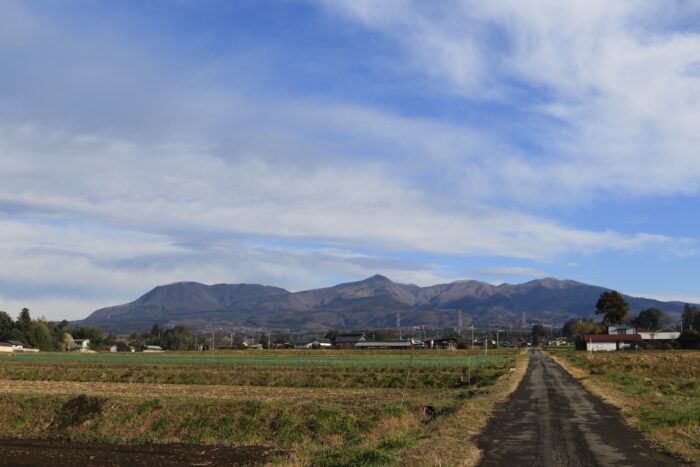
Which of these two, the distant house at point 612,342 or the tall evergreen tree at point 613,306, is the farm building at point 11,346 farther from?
the tall evergreen tree at point 613,306

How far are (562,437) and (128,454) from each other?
1679 centimetres

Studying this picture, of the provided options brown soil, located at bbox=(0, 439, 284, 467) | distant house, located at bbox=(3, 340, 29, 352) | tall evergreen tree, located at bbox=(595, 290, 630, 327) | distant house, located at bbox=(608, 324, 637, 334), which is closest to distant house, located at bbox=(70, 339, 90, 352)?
distant house, located at bbox=(3, 340, 29, 352)

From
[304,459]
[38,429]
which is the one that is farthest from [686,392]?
[38,429]

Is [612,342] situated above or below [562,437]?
below

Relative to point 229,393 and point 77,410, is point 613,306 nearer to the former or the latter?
point 229,393

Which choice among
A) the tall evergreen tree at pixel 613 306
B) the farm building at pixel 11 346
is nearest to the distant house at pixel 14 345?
the farm building at pixel 11 346

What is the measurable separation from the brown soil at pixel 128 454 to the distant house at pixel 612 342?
13535cm

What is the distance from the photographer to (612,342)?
14412 centimetres

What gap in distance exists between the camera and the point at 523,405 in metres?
30.6

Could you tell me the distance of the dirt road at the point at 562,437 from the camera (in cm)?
1680

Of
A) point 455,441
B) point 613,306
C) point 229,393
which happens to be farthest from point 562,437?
point 613,306

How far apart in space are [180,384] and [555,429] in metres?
40.8

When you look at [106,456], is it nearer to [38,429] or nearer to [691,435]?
[38,429]

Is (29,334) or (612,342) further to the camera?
(29,334)
